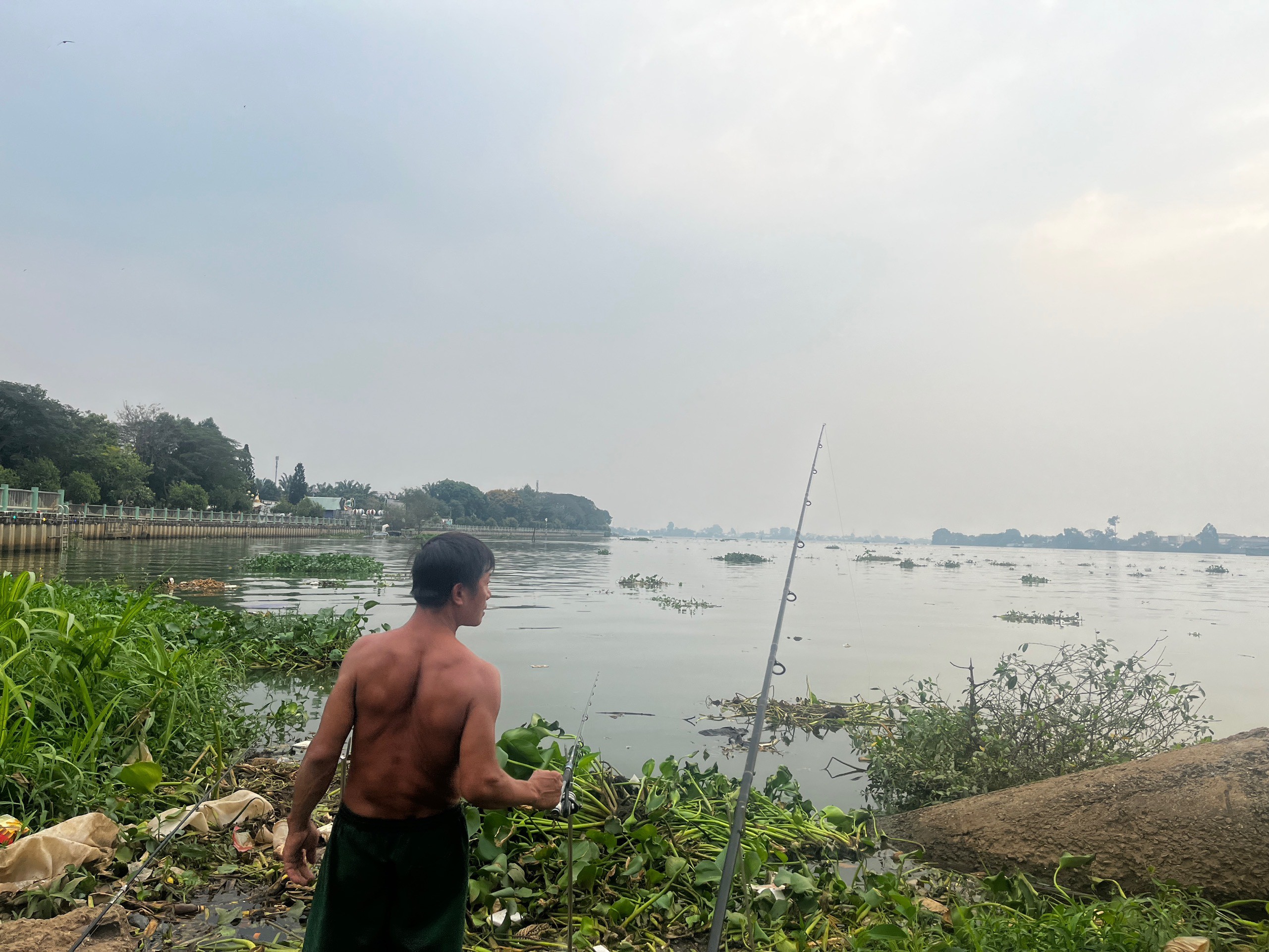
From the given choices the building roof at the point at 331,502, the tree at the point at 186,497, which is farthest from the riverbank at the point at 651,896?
the building roof at the point at 331,502

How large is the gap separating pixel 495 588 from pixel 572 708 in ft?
50.6

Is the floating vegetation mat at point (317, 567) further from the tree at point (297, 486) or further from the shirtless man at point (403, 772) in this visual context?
the tree at point (297, 486)

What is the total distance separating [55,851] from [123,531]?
5487 cm

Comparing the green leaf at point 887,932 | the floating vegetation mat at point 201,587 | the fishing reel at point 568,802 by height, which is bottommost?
the floating vegetation mat at point 201,587

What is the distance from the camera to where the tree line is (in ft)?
166

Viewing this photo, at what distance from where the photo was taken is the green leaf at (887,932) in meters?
3.22

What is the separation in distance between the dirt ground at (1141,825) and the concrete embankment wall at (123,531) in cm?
4072

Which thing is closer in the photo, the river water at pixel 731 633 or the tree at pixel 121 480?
the river water at pixel 731 633

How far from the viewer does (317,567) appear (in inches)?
1100

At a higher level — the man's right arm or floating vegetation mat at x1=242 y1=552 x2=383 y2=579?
the man's right arm

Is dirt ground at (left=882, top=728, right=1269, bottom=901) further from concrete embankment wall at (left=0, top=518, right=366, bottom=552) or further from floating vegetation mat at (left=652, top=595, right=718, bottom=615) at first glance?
concrete embankment wall at (left=0, top=518, right=366, bottom=552)

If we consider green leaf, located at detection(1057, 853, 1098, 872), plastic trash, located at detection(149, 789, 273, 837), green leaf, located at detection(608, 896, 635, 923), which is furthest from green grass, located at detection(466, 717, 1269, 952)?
plastic trash, located at detection(149, 789, 273, 837)

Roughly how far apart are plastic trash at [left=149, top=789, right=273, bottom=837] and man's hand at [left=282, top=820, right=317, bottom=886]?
2.13 metres

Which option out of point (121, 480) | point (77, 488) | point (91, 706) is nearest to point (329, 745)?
point (91, 706)
